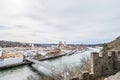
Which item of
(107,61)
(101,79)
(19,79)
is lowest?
(19,79)

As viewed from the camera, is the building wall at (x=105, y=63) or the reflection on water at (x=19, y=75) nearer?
the building wall at (x=105, y=63)

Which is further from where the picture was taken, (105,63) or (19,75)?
(19,75)

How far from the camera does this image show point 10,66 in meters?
61.5

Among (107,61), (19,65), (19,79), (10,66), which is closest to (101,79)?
(107,61)

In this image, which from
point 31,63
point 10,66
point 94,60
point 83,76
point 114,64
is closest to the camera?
point 83,76

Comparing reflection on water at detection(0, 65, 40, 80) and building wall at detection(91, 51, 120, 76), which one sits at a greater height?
building wall at detection(91, 51, 120, 76)

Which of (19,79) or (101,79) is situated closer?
(101,79)

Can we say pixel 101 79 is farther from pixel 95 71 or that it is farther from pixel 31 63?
pixel 31 63

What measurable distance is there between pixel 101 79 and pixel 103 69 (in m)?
0.99

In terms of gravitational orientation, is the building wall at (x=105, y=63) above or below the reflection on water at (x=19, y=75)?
above

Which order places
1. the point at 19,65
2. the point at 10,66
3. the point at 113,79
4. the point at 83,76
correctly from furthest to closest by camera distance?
the point at 19,65, the point at 10,66, the point at 83,76, the point at 113,79

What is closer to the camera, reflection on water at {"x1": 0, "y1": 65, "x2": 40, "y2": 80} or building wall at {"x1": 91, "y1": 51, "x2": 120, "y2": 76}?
building wall at {"x1": 91, "y1": 51, "x2": 120, "y2": 76}

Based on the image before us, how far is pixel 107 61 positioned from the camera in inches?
457

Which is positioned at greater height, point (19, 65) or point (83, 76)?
point (83, 76)
